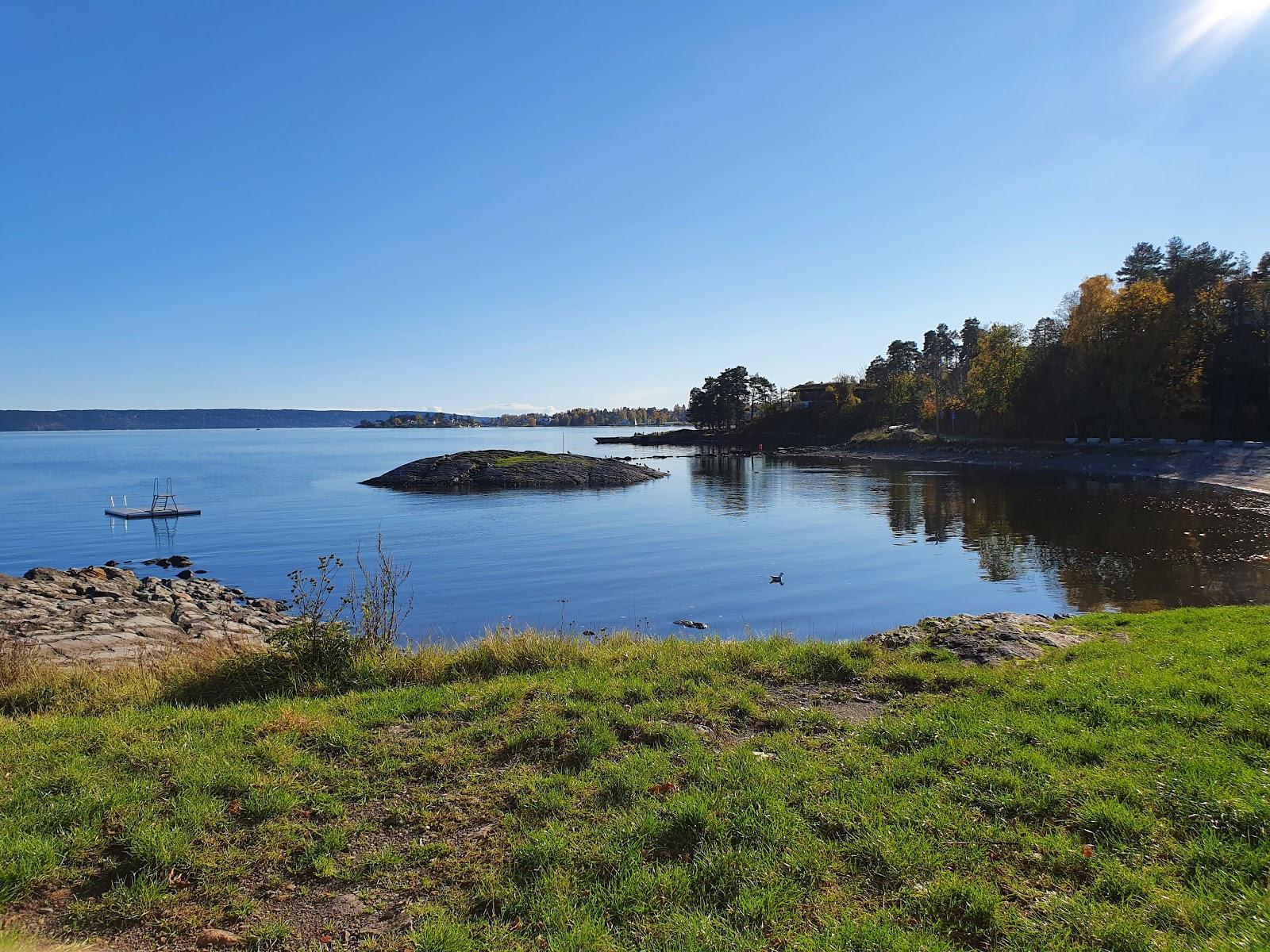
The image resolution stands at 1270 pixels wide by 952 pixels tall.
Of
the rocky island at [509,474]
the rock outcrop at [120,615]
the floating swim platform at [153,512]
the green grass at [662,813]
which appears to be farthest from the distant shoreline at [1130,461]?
the floating swim platform at [153,512]

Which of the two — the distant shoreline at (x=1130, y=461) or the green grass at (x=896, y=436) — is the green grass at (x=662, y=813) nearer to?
the distant shoreline at (x=1130, y=461)

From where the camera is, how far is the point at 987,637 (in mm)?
10914

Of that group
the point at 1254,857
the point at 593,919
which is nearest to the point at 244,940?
the point at 593,919

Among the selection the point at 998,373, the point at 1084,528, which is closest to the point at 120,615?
the point at 1084,528

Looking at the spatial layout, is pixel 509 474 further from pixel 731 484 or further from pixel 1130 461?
pixel 1130 461

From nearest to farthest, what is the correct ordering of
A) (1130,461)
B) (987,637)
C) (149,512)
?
(987,637)
(149,512)
(1130,461)

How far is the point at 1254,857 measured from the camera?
4359 millimetres

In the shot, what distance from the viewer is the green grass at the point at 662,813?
4109 mm

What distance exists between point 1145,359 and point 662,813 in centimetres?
7906

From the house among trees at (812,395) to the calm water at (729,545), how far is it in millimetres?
74099

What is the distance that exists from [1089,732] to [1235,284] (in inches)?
3670

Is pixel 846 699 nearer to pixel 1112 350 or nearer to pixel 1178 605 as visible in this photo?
pixel 1178 605

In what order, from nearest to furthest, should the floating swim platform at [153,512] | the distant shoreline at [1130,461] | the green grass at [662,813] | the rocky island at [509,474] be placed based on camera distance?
1. the green grass at [662,813]
2. the floating swim platform at [153,512]
3. the distant shoreline at [1130,461]
4. the rocky island at [509,474]

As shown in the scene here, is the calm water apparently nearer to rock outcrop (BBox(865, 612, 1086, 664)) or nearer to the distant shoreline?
rock outcrop (BBox(865, 612, 1086, 664))
